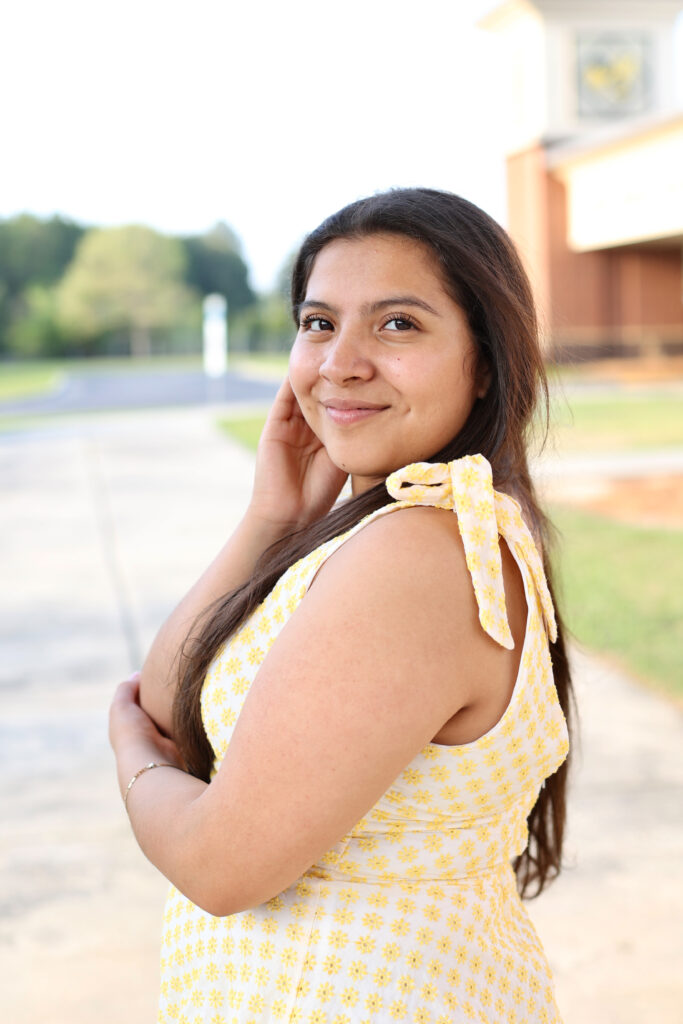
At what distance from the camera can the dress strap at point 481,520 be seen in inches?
45.3

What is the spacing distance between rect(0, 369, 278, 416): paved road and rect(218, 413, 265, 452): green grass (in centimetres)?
574

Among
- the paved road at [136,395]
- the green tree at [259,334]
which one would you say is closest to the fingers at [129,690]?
the paved road at [136,395]

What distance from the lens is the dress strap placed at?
3.77 ft

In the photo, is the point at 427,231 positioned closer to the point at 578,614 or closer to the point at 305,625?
the point at 305,625

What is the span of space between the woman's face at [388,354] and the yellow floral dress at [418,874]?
0.27 ft

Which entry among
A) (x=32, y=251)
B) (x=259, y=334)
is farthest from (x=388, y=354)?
(x=32, y=251)

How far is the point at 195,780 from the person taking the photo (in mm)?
1333

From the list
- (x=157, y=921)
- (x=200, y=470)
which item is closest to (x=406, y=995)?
(x=157, y=921)

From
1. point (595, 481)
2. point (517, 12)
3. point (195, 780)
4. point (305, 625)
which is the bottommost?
point (595, 481)

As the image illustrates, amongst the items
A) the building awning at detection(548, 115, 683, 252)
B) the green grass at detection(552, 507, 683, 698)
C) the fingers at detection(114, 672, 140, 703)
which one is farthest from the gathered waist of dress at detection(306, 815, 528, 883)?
the building awning at detection(548, 115, 683, 252)

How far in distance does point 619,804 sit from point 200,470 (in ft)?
30.7

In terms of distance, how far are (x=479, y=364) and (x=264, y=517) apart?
42 centimetres

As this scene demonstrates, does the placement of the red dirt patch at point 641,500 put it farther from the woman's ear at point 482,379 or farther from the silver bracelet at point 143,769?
the silver bracelet at point 143,769

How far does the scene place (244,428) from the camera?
1753cm
